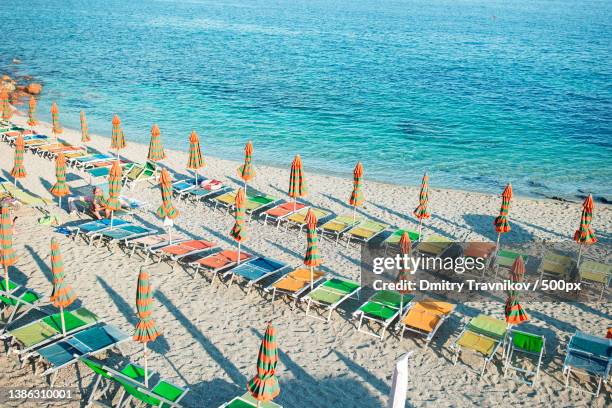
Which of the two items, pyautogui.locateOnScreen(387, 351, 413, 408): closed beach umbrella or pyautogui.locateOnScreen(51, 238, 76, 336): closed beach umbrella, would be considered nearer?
pyautogui.locateOnScreen(387, 351, 413, 408): closed beach umbrella

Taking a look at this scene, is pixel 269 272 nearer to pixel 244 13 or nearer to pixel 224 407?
pixel 224 407

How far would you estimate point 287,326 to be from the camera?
A: 12.6 meters

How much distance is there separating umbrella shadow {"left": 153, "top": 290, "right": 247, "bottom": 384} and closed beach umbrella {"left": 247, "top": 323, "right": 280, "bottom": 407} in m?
2.29

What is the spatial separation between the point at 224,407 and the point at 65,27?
9190 centimetres

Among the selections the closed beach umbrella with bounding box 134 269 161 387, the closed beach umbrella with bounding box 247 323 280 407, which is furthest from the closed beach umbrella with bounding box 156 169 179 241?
the closed beach umbrella with bounding box 247 323 280 407

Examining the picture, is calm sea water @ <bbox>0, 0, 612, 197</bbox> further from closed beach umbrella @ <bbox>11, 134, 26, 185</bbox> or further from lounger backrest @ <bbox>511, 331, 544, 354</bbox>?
lounger backrest @ <bbox>511, 331, 544, 354</bbox>

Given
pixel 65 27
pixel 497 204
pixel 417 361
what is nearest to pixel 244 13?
pixel 65 27

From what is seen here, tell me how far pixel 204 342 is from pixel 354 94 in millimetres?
37533

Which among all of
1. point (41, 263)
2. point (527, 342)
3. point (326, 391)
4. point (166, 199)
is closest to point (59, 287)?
point (166, 199)

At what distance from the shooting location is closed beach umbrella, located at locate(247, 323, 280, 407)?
8234 millimetres

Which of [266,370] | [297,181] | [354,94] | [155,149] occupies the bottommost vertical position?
[266,370]

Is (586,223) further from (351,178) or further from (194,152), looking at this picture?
(351,178)

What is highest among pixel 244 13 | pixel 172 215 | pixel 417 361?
pixel 244 13

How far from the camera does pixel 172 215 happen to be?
1473cm
